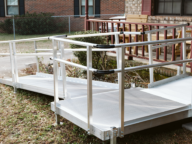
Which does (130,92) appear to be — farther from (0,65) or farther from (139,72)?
(0,65)

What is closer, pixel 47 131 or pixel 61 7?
pixel 47 131

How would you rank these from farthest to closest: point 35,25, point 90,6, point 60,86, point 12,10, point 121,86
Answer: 1. point 90,6
2. point 12,10
3. point 35,25
4. point 60,86
5. point 121,86

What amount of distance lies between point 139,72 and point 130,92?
3.14 meters

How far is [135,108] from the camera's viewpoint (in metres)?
4.18

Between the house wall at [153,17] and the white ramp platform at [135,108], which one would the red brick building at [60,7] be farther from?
the white ramp platform at [135,108]

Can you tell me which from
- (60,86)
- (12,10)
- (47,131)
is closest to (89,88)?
(47,131)

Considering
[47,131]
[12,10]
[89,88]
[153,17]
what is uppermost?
[12,10]

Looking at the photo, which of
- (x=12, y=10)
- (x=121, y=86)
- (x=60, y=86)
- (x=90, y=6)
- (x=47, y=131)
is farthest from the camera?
(x=90, y=6)

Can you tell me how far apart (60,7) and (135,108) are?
20.4m

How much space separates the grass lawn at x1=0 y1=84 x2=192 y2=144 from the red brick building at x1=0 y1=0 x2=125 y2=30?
17.9 meters

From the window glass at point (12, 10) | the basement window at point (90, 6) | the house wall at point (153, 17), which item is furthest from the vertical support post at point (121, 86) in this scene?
the window glass at point (12, 10)

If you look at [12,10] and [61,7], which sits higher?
[61,7]

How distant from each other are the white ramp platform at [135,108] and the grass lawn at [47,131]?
36 centimetres

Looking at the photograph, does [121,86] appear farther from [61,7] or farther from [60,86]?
[61,7]
